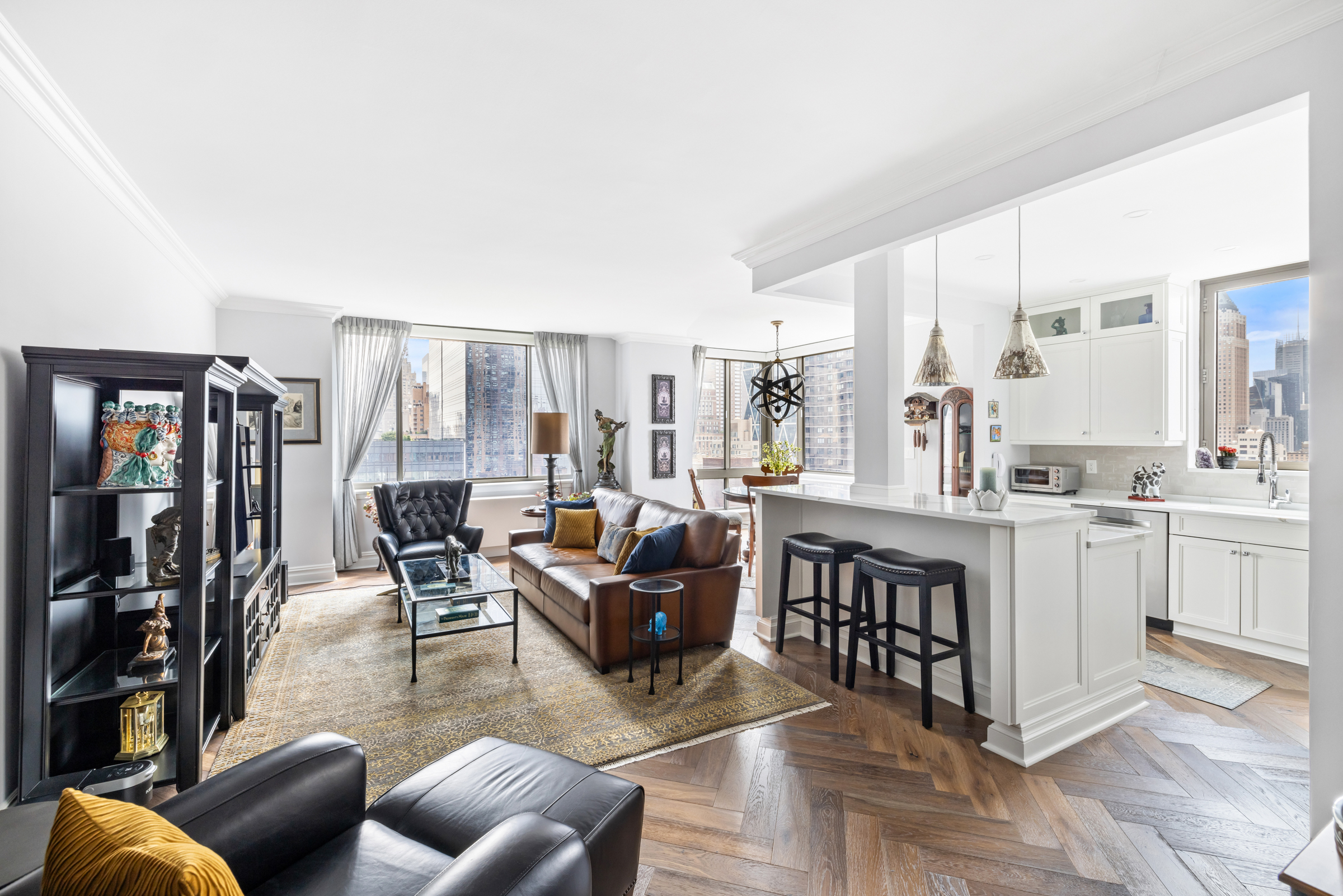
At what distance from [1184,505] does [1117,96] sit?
322 cm

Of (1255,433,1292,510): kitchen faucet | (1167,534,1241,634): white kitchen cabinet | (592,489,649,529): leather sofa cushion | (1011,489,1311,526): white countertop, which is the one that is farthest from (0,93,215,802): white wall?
(1255,433,1292,510): kitchen faucet

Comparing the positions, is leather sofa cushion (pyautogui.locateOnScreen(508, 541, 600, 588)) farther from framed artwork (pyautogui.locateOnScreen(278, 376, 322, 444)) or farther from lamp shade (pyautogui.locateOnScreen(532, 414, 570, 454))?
framed artwork (pyautogui.locateOnScreen(278, 376, 322, 444))

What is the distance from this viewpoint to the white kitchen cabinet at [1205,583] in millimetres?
3781

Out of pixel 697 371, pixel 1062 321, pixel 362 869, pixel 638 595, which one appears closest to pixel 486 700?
pixel 638 595

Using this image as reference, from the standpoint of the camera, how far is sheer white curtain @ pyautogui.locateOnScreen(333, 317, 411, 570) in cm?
596

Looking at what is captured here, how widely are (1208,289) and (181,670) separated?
259 inches

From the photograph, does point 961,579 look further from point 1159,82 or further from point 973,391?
point 973,391

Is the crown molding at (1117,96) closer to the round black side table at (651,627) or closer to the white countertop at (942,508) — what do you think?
the white countertop at (942,508)

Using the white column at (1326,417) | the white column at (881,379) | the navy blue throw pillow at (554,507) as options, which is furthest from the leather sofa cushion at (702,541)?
the white column at (1326,417)

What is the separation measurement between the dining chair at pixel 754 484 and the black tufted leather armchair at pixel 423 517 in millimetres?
2291

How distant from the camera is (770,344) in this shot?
8242mm

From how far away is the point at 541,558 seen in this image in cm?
454

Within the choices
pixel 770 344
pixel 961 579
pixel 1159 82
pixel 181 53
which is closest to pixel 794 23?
pixel 1159 82

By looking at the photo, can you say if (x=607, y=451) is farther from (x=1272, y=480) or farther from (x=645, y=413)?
(x=1272, y=480)
